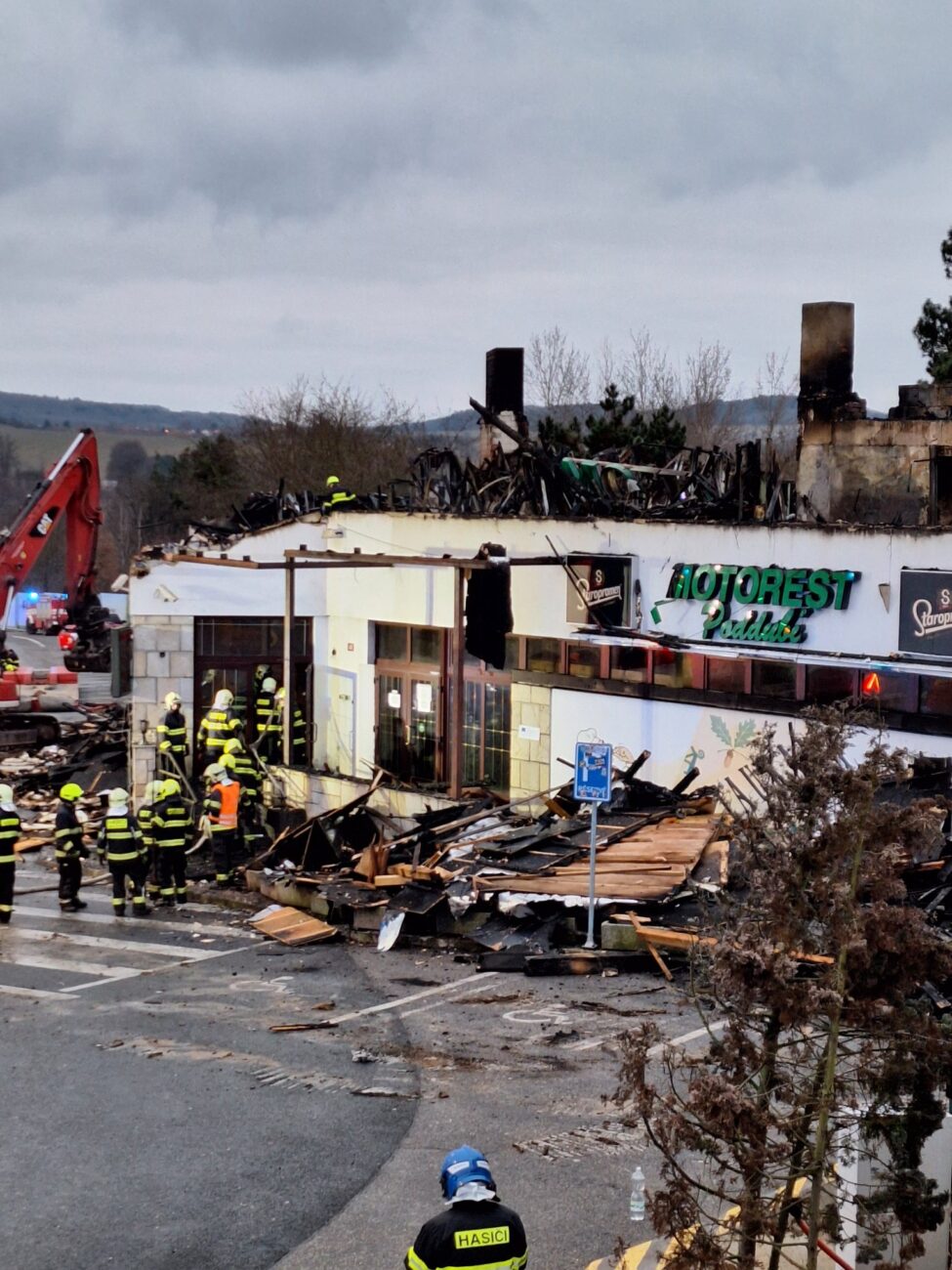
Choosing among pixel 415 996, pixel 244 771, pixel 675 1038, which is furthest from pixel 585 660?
pixel 675 1038

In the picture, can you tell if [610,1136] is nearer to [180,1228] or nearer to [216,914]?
[180,1228]

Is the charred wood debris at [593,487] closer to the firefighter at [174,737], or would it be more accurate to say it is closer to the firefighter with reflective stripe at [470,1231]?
the firefighter at [174,737]

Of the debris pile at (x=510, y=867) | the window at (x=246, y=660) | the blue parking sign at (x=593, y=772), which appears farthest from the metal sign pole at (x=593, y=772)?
the window at (x=246, y=660)

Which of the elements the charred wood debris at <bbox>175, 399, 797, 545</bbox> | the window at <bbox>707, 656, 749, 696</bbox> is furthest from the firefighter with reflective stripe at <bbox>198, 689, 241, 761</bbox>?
the window at <bbox>707, 656, 749, 696</bbox>

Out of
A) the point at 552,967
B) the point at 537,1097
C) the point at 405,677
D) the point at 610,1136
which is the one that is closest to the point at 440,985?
the point at 552,967

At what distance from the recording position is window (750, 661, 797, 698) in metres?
19.4

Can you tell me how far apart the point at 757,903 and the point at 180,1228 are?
194 inches

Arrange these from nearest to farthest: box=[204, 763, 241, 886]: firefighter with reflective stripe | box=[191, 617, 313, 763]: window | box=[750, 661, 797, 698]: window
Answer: box=[750, 661, 797, 698]: window
box=[204, 763, 241, 886]: firefighter with reflective stripe
box=[191, 617, 313, 763]: window

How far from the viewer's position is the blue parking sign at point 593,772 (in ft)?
53.4

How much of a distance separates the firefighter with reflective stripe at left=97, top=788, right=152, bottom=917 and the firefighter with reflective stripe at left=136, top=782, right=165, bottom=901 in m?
0.31

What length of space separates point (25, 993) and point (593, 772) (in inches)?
248

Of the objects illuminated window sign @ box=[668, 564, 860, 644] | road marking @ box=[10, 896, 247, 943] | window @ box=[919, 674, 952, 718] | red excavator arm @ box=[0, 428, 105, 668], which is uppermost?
red excavator arm @ box=[0, 428, 105, 668]

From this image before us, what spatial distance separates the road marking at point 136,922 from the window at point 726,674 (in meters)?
6.83

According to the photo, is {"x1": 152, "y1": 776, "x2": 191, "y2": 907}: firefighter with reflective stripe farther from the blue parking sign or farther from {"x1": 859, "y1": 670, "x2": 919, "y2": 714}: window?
{"x1": 859, "y1": 670, "x2": 919, "y2": 714}: window
